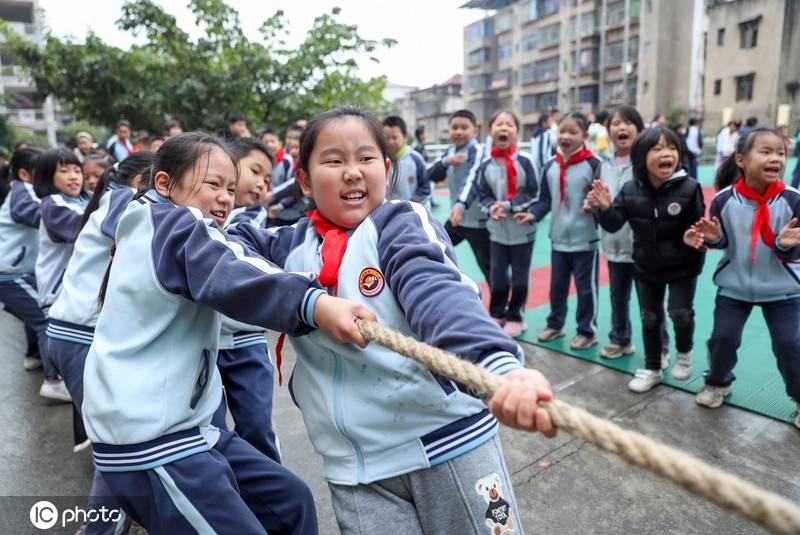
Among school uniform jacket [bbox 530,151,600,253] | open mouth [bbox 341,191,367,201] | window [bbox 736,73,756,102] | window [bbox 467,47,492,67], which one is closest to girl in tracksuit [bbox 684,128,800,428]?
school uniform jacket [bbox 530,151,600,253]

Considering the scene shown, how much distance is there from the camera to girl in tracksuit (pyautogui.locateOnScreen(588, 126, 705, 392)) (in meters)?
3.00

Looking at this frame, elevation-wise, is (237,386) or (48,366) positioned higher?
(237,386)

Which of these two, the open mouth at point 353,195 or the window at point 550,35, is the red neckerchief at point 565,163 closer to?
the open mouth at point 353,195

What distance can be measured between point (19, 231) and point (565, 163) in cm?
347

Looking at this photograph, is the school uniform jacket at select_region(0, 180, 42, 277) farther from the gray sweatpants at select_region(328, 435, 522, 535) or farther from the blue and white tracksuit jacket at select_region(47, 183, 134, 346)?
the gray sweatpants at select_region(328, 435, 522, 535)

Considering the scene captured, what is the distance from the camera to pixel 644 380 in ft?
10.1

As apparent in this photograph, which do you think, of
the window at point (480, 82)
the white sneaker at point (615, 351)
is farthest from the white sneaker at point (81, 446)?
the window at point (480, 82)

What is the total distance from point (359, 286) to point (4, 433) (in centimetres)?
275

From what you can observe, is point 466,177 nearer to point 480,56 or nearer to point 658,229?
point 658,229

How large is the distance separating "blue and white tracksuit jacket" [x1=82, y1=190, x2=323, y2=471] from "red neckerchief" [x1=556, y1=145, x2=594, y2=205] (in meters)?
2.93

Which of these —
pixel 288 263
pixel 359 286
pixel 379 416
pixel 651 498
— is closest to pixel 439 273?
pixel 359 286

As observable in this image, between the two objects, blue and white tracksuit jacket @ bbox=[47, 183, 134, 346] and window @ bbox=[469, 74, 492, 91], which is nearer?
blue and white tracksuit jacket @ bbox=[47, 183, 134, 346]

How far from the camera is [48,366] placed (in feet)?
10.9

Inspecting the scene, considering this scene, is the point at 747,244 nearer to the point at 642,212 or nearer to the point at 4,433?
the point at 642,212
